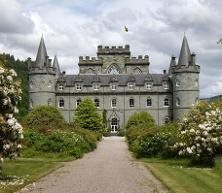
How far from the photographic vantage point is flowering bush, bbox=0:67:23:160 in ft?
51.0

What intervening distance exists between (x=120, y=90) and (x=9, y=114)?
6244 centimetres

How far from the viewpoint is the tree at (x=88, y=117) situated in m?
66.2

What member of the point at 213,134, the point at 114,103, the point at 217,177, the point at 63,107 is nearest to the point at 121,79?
the point at 114,103

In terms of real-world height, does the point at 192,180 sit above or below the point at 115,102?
below

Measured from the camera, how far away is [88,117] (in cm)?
6719

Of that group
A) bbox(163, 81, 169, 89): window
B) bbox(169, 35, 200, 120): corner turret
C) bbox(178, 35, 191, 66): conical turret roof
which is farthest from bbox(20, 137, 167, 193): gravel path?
bbox(163, 81, 169, 89): window

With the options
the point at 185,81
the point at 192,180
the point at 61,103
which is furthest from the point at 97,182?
the point at 61,103

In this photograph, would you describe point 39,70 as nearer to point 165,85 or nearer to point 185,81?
point 165,85

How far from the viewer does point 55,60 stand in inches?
3346

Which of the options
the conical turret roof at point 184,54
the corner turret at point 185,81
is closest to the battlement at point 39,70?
the corner turret at point 185,81

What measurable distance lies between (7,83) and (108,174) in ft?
16.1

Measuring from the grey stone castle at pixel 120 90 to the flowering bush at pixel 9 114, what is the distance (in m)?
59.0

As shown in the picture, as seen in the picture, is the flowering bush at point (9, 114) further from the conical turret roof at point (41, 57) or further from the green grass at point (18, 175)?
the conical turret roof at point (41, 57)

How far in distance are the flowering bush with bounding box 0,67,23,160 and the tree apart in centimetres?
4931
